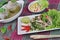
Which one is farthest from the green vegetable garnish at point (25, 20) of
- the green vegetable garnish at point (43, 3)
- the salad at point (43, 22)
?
the green vegetable garnish at point (43, 3)

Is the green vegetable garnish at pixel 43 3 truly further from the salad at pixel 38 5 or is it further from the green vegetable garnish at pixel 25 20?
the green vegetable garnish at pixel 25 20

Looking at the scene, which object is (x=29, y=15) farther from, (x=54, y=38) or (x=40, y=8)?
(x=54, y=38)

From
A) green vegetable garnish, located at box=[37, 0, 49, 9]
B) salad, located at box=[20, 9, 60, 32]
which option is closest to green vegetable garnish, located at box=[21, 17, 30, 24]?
salad, located at box=[20, 9, 60, 32]

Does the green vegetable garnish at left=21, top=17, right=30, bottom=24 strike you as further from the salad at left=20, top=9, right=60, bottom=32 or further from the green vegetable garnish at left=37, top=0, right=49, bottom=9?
the green vegetable garnish at left=37, top=0, right=49, bottom=9

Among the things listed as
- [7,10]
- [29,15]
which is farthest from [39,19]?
[7,10]

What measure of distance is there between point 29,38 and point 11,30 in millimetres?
112

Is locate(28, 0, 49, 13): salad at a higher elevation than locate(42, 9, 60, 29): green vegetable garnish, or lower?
higher

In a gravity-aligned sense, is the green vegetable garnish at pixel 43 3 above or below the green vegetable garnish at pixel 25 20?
above

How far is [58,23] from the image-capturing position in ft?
3.09

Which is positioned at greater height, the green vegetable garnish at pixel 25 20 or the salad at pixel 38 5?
the salad at pixel 38 5

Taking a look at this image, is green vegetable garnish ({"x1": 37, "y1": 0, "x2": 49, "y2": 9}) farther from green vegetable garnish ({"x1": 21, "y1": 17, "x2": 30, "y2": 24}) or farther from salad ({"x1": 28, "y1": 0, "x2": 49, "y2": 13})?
green vegetable garnish ({"x1": 21, "y1": 17, "x2": 30, "y2": 24})

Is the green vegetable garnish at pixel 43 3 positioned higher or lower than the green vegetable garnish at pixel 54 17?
higher

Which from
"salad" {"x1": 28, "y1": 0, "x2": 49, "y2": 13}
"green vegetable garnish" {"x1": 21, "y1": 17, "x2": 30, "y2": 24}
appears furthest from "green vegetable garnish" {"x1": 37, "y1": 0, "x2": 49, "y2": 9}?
"green vegetable garnish" {"x1": 21, "y1": 17, "x2": 30, "y2": 24}

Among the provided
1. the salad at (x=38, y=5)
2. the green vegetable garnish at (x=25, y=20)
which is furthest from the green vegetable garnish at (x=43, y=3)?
the green vegetable garnish at (x=25, y=20)
